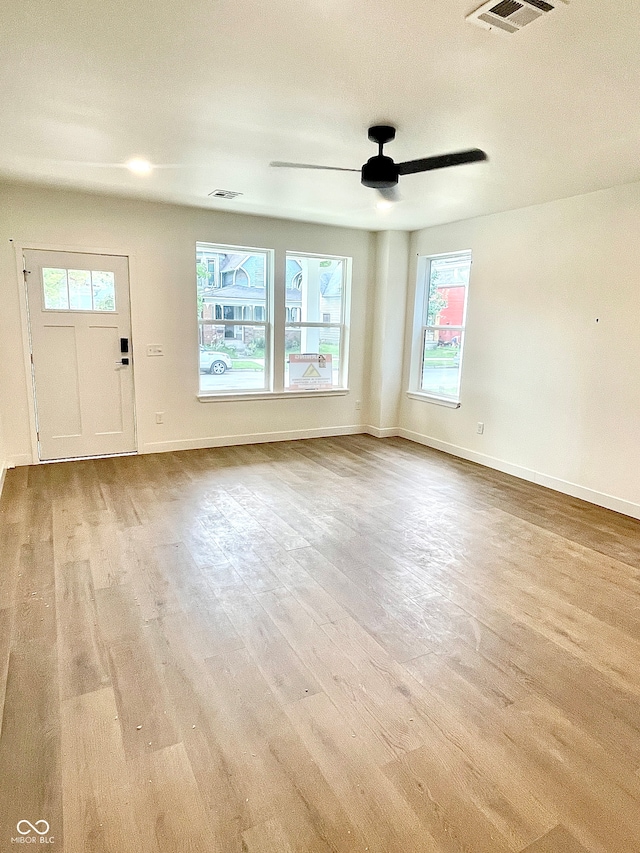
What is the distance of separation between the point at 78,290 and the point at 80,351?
22.6 inches

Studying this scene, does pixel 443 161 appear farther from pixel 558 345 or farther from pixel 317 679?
pixel 317 679

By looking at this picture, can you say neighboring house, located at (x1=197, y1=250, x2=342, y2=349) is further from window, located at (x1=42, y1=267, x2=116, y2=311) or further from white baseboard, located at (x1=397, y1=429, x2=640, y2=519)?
white baseboard, located at (x1=397, y1=429, x2=640, y2=519)

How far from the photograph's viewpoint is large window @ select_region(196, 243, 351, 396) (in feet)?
17.8

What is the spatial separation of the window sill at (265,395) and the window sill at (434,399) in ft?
2.77

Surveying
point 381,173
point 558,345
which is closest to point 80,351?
point 381,173

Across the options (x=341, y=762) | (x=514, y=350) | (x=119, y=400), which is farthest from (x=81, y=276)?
(x=341, y=762)

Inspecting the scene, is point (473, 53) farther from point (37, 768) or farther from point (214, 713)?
point (37, 768)

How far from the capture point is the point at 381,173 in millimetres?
2770

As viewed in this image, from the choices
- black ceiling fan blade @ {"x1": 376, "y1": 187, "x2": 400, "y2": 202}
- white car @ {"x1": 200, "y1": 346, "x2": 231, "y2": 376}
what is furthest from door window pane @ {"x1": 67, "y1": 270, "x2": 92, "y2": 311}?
black ceiling fan blade @ {"x1": 376, "y1": 187, "x2": 400, "y2": 202}

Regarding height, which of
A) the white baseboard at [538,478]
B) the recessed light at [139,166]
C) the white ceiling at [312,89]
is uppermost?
the recessed light at [139,166]

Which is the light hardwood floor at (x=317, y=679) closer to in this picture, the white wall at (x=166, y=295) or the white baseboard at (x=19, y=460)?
the white baseboard at (x=19, y=460)

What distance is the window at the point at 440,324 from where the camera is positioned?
555 centimetres

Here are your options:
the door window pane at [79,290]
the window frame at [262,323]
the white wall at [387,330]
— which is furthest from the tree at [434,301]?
the door window pane at [79,290]

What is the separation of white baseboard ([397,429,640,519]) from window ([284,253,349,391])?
139 centimetres
